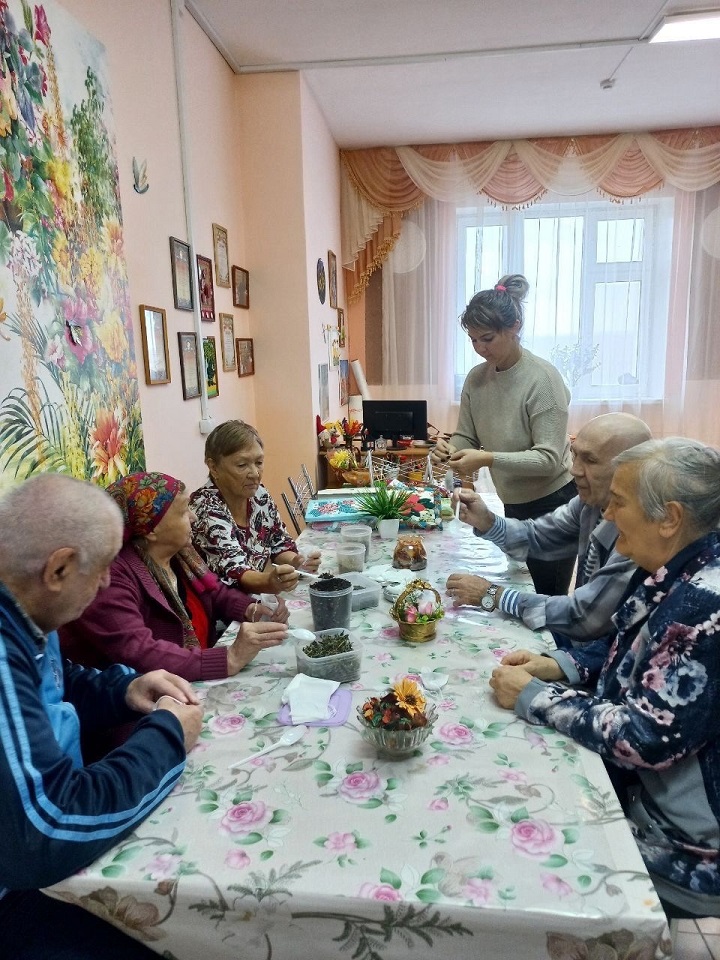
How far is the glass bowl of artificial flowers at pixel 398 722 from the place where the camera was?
100 cm

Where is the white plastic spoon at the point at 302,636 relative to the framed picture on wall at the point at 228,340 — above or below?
below

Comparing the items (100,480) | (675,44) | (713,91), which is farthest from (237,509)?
(713,91)

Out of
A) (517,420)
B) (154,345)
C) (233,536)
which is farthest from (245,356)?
(233,536)

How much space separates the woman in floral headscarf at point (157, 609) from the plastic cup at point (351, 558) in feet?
1.28

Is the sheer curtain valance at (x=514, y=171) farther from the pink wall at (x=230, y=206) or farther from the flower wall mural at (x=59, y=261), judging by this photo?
the flower wall mural at (x=59, y=261)

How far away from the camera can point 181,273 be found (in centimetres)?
274

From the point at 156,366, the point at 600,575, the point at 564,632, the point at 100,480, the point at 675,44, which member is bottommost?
the point at 564,632

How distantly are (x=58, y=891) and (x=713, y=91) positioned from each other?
5369 millimetres

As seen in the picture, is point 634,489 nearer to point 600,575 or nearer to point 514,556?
point 600,575

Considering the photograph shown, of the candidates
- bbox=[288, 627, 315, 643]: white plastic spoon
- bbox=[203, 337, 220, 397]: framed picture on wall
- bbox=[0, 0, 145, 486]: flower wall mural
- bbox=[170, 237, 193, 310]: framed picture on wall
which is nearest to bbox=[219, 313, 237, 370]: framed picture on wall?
bbox=[203, 337, 220, 397]: framed picture on wall

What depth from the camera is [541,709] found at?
3.67ft

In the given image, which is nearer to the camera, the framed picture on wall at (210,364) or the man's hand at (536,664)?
the man's hand at (536,664)

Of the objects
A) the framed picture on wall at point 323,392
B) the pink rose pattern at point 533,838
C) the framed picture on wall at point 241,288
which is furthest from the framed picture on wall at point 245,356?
the pink rose pattern at point 533,838

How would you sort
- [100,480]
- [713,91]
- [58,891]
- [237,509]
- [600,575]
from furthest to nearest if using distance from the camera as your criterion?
[713,91] < [237,509] < [100,480] < [600,575] < [58,891]
